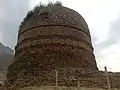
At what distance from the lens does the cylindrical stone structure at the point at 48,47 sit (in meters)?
9.54

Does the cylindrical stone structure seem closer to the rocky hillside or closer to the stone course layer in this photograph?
the stone course layer

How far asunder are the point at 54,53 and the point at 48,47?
1.58 ft

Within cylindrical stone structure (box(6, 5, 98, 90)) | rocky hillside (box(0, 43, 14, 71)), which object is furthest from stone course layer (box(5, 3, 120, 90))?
rocky hillside (box(0, 43, 14, 71))

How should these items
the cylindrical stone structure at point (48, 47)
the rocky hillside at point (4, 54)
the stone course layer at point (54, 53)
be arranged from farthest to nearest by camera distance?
the rocky hillside at point (4, 54), the cylindrical stone structure at point (48, 47), the stone course layer at point (54, 53)

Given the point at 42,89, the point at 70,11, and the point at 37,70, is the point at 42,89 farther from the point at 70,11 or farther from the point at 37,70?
the point at 70,11

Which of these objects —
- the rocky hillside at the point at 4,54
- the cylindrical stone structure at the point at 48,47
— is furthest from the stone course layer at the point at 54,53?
the rocky hillside at the point at 4,54

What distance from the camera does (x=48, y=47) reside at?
10.5 m

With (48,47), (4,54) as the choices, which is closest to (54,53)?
(48,47)

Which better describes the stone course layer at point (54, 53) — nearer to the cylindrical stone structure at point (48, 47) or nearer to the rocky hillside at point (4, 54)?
the cylindrical stone structure at point (48, 47)

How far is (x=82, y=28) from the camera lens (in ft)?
38.6

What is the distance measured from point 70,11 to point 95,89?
5249 millimetres

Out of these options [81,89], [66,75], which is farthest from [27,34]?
[81,89]

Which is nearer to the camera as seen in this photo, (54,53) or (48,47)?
(54,53)

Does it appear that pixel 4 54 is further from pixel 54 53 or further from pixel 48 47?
pixel 54 53
